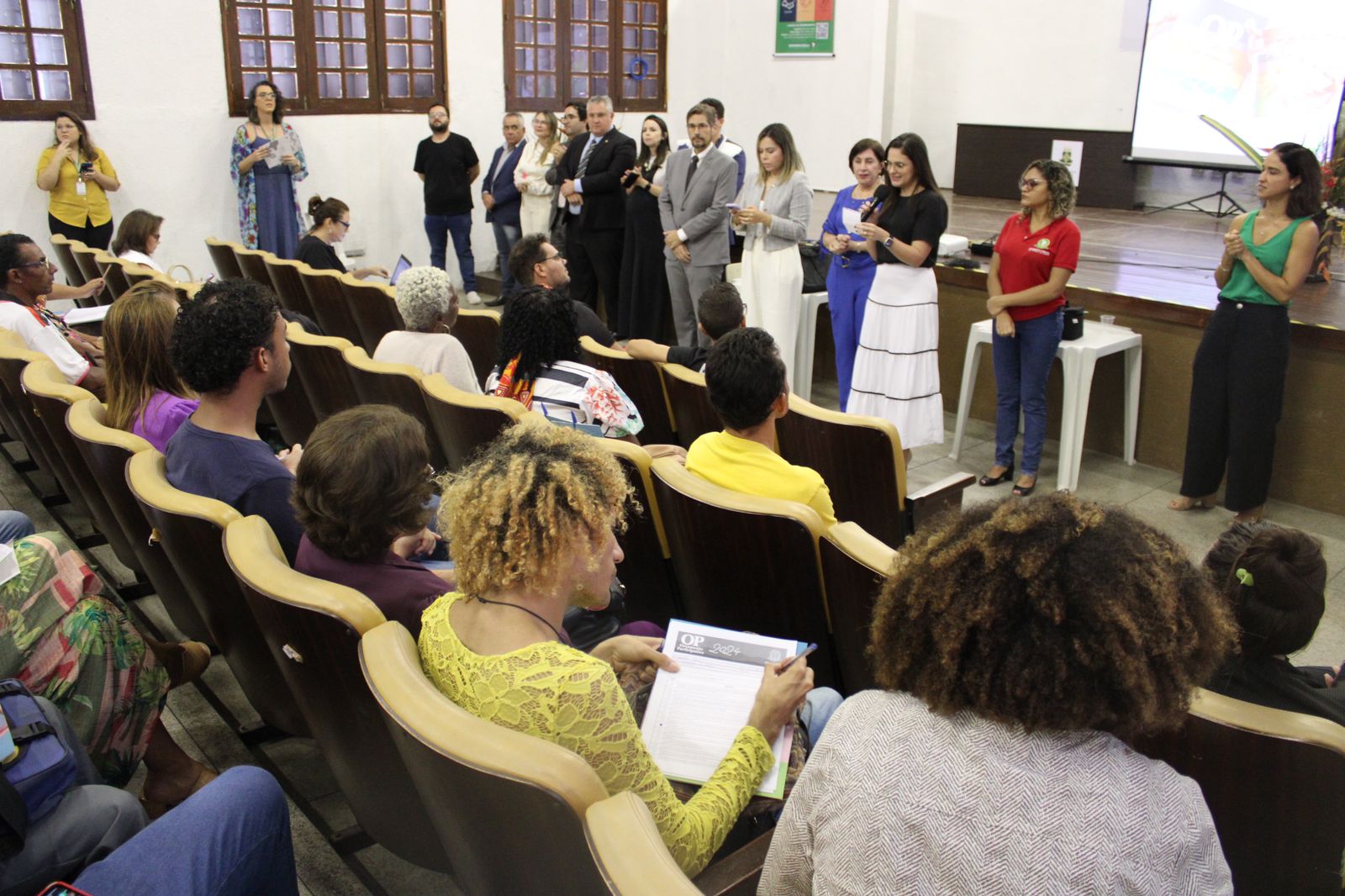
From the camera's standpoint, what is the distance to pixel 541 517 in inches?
52.9

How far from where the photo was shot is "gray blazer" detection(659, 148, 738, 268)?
5301 mm

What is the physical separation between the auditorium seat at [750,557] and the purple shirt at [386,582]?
1.67ft

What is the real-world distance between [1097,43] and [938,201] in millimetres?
6116

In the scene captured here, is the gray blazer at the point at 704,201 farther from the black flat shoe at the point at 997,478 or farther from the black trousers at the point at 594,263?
the black flat shoe at the point at 997,478

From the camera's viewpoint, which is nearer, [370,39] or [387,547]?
[387,547]

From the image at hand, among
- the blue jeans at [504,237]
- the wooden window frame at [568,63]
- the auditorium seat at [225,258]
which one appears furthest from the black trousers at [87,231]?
the wooden window frame at [568,63]

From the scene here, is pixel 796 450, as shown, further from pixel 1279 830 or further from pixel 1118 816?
pixel 1118 816

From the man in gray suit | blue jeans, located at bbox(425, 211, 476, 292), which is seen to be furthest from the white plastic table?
blue jeans, located at bbox(425, 211, 476, 292)

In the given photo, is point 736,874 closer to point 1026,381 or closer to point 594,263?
point 1026,381

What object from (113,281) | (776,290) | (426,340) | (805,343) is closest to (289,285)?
(113,281)

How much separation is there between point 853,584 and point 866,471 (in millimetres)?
935

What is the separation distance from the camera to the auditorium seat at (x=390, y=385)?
9.54 ft

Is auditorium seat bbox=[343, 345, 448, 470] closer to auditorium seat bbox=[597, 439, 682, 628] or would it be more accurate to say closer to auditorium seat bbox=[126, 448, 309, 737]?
auditorium seat bbox=[597, 439, 682, 628]

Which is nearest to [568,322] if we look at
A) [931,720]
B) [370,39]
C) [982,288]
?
[931,720]
